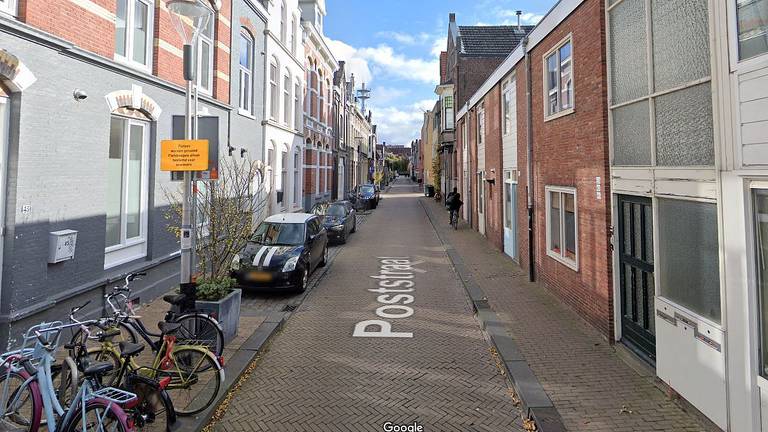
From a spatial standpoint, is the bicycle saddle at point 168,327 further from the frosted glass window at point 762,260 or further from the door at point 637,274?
the door at point 637,274

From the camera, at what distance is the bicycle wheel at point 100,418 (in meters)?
3.28

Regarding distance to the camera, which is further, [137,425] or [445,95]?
[445,95]

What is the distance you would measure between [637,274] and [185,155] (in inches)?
237

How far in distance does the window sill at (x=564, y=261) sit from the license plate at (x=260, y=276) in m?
5.75

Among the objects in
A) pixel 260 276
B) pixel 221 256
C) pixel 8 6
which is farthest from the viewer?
pixel 260 276

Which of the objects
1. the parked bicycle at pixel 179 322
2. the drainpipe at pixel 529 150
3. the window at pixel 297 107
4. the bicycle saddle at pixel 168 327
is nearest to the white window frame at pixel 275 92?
the window at pixel 297 107

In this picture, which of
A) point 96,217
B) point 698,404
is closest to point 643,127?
point 698,404

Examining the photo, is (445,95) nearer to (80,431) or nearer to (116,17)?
(116,17)

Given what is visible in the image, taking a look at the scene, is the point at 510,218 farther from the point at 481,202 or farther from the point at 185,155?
the point at 185,155

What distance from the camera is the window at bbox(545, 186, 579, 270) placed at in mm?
7817

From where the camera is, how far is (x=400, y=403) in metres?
4.80

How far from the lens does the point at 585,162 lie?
276 inches

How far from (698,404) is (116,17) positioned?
33.8 feet

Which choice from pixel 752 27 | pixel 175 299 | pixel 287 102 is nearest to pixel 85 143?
pixel 175 299
